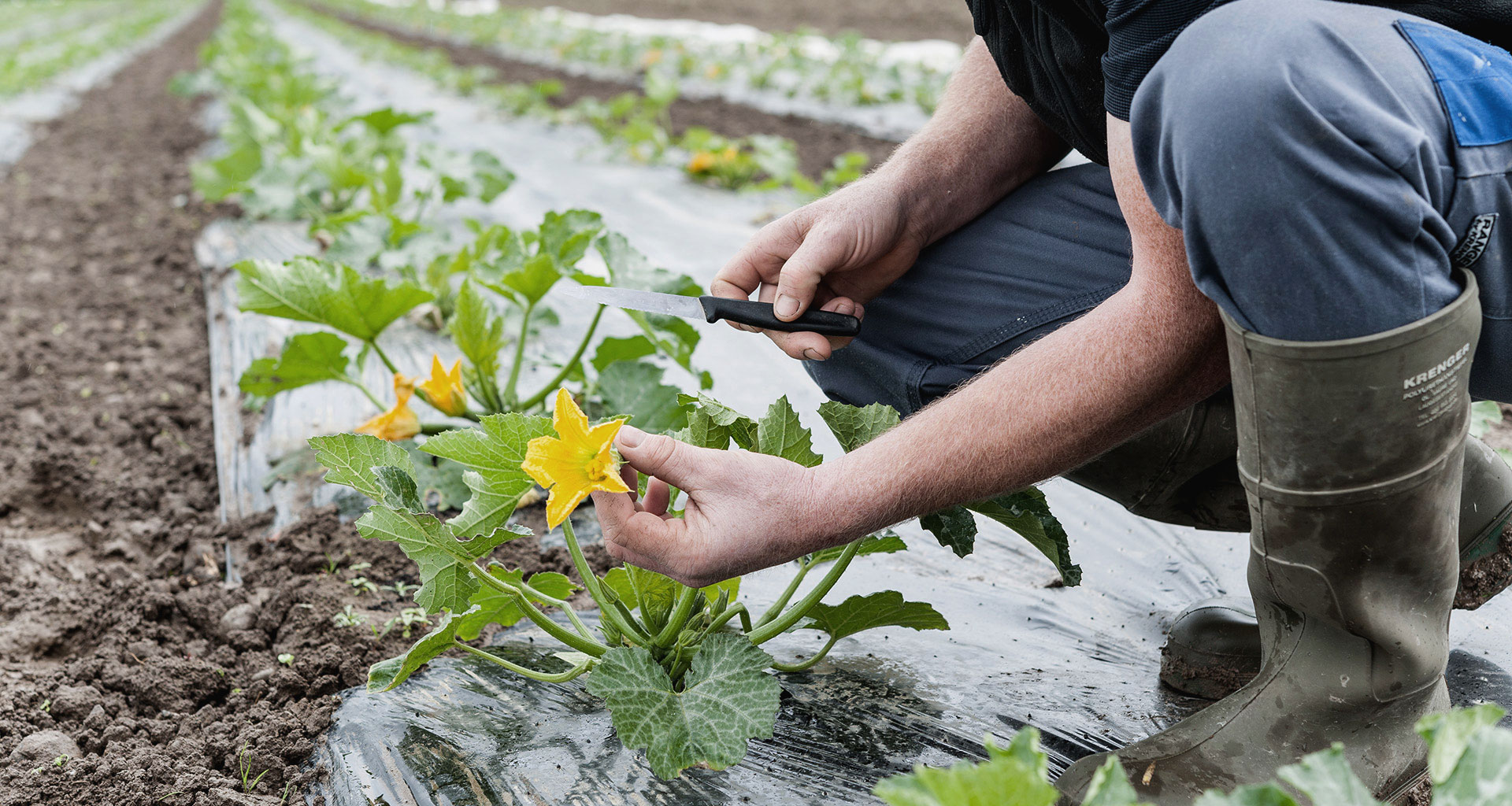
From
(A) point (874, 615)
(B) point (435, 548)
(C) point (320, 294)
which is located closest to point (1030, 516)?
(A) point (874, 615)

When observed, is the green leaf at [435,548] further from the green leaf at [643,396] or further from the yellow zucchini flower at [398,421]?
the yellow zucchini flower at [398,421]

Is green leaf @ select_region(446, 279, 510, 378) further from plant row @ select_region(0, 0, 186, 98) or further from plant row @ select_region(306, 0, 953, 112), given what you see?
plant row @ select_region(0, 0, 186, 98)

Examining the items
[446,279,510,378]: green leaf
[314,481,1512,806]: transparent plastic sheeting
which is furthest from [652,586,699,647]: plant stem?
[446,279,510,378]: green leaf

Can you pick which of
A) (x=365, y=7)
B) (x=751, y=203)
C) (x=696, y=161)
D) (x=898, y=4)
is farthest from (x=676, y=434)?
(x=365, y=7)

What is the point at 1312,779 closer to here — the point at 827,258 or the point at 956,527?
the point at 956,527

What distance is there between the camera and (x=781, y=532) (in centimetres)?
111

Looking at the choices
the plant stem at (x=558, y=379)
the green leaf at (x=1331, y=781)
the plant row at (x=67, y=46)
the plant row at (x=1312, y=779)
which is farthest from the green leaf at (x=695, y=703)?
the plant row at (x=67, y=46)

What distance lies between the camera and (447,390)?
1.98m

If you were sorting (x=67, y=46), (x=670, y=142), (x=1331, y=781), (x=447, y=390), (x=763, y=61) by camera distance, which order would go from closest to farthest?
(x=1331, y=781) < (x=447, y=390) < (x=670, y=142) < (x=763, y=61) < (x=67, y=46)

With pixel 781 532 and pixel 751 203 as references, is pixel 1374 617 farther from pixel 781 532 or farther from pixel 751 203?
pixel 751 203

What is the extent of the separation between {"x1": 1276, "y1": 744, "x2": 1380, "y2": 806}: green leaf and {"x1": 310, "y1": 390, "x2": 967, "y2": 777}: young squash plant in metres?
0.60

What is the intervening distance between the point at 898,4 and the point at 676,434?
14.2m

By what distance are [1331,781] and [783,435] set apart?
27.1 inches

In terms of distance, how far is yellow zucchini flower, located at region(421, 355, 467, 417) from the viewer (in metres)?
1.96
